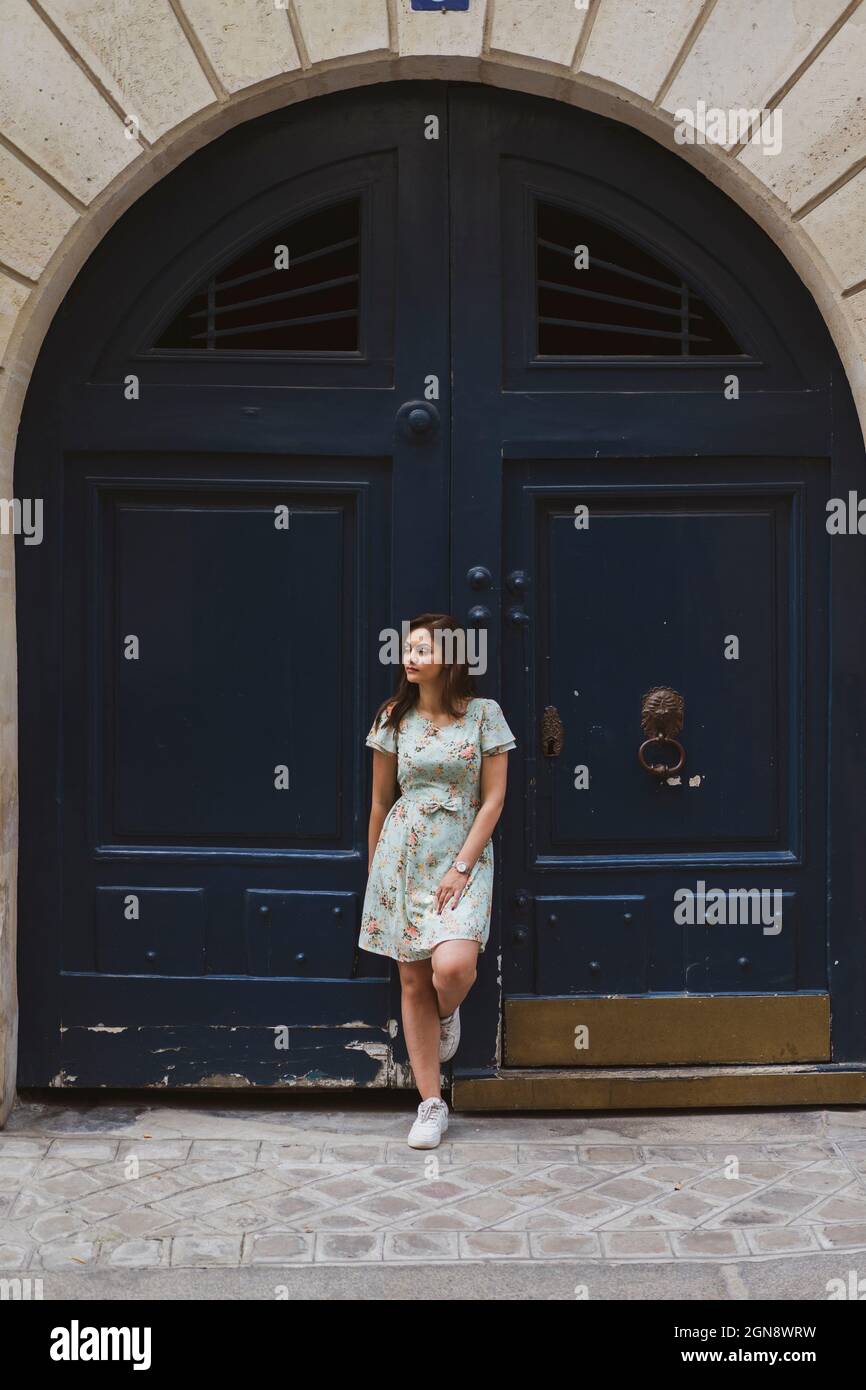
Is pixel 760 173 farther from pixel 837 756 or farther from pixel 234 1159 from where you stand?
pixel 234 1159

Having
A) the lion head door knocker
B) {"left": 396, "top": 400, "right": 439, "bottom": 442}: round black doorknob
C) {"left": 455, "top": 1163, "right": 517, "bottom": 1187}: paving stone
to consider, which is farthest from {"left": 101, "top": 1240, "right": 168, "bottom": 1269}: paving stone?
{"left": 396, "top": 400, "right": 439, "bottom": 442}: round black doorknob

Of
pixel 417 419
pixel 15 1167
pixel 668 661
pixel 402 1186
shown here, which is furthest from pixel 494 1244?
pixel 417 419

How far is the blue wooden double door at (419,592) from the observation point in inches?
200

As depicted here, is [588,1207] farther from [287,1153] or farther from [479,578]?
[479,578]

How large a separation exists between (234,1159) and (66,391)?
2.73 metres

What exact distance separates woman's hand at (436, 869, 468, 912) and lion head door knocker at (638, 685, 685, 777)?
2.85ft

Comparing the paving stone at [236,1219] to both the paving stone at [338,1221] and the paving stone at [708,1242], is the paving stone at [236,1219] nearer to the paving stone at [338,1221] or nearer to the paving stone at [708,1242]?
the paving stone at [338,1221]

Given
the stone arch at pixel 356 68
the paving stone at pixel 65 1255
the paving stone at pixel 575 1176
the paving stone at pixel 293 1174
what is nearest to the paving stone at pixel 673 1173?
the paving stone at pixel 575 1176

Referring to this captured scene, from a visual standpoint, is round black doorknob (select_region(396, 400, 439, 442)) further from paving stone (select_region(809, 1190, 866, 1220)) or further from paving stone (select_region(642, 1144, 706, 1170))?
paving stone (select_region(809, 1190, 866, 1220))

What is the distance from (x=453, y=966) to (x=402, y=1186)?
0.71 m

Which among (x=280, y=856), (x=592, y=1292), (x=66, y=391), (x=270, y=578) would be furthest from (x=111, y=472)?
(x=592, y=1292)

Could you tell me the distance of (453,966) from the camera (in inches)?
186

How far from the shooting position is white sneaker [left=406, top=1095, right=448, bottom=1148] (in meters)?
4.81

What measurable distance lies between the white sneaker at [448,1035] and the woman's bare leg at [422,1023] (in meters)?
0.05
